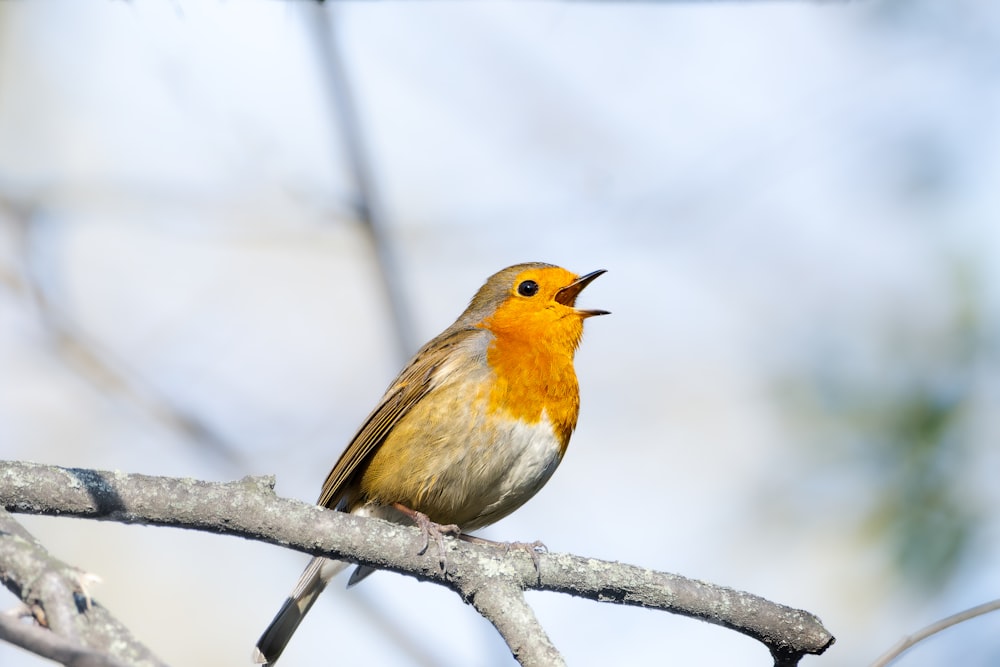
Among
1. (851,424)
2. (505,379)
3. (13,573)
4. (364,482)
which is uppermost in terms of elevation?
(851,424)

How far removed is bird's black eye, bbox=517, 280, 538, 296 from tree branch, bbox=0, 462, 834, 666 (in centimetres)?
210

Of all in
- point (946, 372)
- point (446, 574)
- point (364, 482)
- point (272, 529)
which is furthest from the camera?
point (946, 372)

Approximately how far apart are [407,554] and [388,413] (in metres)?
1.58

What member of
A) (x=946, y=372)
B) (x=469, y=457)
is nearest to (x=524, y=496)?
(x=469, y=457)

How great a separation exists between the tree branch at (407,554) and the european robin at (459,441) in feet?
2.68

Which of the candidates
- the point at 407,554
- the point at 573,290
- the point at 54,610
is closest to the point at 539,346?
the point at 573,290

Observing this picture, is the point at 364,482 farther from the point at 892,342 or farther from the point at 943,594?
the point at 892,342

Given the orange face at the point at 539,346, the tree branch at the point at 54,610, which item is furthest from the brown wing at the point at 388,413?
the tree branch at the point at 54,610

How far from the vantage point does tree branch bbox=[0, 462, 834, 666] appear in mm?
2854

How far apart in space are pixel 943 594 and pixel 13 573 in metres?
3.74

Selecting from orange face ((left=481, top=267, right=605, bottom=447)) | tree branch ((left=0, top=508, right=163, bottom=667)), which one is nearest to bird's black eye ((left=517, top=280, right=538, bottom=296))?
orange face ((left=481, top=267, right=605, bottom=447))

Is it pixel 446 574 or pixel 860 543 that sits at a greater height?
pixel 860 543

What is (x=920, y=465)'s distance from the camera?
4.82 metres

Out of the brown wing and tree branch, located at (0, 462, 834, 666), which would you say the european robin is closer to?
the brown wing
